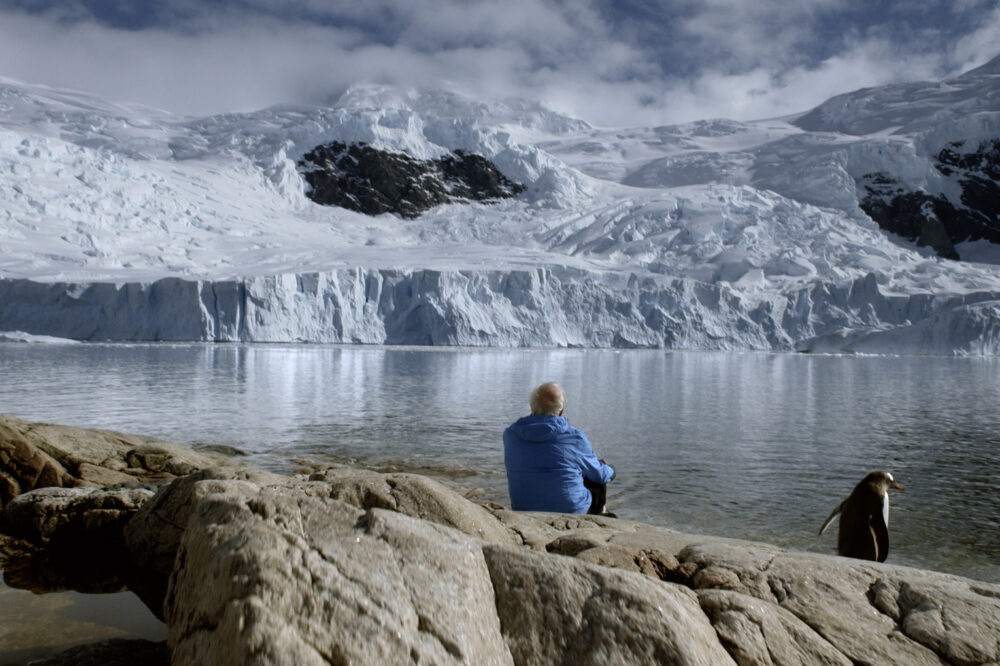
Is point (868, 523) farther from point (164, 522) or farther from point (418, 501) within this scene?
point (164, 522)

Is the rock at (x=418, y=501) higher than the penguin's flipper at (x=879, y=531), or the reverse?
the rock at (x=418, y=501)

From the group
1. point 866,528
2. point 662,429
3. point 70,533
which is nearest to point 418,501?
point 70,533

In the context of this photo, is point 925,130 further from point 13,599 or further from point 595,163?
point 13,599

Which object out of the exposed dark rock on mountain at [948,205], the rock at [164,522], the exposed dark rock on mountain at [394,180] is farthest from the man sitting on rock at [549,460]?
the exposed dark rock on mountain at [948,205]

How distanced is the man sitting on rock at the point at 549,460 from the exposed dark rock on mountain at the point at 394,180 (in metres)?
48.6

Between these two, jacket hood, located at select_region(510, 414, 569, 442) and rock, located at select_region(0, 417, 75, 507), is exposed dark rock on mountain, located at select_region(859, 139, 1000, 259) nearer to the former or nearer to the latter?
jacket hood, located at select_region(510, 414, 569, 442)

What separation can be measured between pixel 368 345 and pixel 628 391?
19924mm

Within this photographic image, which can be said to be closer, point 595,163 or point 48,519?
point 48,519

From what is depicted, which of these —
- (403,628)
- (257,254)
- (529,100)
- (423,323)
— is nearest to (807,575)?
(403,628)

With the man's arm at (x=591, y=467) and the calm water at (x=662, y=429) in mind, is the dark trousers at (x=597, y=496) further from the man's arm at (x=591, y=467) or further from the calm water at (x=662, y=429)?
the calm water at (x=662, y=429)

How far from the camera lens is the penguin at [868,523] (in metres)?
3.55

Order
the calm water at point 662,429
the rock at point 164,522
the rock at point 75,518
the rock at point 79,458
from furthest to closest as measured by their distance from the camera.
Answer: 1. the calm water at point 662,429
2. the rock at point 79,458
3. the rock at point 75,518
4. the rock at point 164,522

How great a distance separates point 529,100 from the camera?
6994 cm

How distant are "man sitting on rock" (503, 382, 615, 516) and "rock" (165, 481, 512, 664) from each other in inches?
53.8
